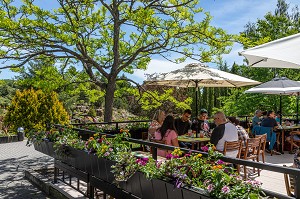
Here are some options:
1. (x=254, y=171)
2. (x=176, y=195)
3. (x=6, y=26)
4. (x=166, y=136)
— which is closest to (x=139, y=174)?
(x=176, y=195)

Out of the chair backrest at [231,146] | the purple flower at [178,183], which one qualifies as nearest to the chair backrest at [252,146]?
the chair backrest at [231,146]

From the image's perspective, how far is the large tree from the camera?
949 cm

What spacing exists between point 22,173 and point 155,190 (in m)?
6.24

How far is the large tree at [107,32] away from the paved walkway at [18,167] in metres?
2.99

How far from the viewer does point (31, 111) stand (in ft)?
47.9

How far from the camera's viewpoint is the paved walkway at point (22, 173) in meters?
6.03

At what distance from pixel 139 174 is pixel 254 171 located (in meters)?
3.52

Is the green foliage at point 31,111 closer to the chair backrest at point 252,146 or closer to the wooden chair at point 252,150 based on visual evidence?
the wooden chair at point 252,150

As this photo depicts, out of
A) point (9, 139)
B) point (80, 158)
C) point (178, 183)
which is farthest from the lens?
point (9, 139)

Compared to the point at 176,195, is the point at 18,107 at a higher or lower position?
higher

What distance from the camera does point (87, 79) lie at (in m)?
12.5

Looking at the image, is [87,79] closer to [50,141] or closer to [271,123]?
[50,141]

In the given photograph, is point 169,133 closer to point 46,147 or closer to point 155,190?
point 155,190

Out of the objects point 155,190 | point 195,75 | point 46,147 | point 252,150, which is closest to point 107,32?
point 195,75
